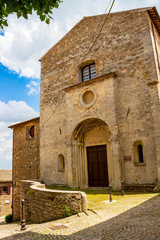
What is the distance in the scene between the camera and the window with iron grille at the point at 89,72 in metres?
13.9

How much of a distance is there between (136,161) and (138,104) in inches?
123

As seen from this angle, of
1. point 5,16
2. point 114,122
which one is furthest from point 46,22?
point 114,122

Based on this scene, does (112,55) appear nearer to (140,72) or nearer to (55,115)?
(140,72)

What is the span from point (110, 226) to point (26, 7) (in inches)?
212

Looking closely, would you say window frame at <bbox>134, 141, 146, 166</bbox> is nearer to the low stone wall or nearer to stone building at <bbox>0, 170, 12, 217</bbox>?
the low stone wall

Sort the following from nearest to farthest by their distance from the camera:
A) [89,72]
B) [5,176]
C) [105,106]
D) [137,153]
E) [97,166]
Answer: [137,153]
[105,106]
[97,166]
[89,72]
[5,176]

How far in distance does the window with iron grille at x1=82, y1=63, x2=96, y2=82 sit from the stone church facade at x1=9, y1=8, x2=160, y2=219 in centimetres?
7

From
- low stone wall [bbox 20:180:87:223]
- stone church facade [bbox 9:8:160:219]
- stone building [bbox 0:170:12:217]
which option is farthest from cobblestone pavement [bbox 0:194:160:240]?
stone building [bbox 0:170:12:217]

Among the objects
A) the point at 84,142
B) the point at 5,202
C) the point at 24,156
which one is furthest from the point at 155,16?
the point at 5,202

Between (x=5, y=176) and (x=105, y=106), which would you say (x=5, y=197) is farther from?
(x=105, y=106)

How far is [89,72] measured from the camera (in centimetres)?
1415

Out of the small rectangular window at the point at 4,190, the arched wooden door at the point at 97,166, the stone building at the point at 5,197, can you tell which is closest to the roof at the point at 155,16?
the arched wooden door at the point at 97,166

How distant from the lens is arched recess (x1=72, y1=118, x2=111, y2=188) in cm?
1270

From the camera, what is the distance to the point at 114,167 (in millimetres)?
10922
